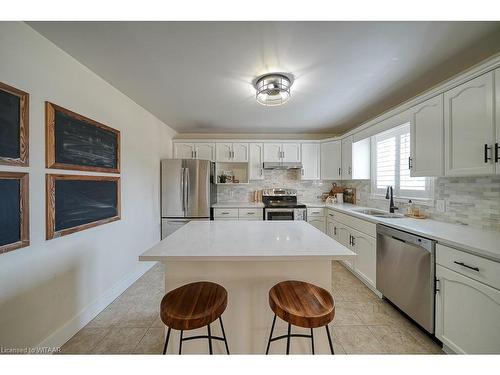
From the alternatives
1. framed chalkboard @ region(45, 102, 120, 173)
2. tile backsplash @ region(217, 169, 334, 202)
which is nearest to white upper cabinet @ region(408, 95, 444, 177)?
tile backsplash @ region(217, 169, 334, 202)

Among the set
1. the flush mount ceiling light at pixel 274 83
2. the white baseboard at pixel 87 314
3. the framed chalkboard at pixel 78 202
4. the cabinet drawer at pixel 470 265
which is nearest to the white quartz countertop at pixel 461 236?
the cabinet drawer at pixel 470 265

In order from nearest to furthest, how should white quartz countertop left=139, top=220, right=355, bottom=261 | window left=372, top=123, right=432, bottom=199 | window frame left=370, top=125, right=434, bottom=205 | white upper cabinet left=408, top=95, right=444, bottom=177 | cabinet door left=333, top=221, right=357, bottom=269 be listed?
white quartz countertop left=139, top=220, right=355, bottom=261 < white upper cabinet left=408, top=95, right=444, bottom=177 < window frame left=370, top=125, right=434, bottom=205 < window left=372, top=123, right=432, bottom=199 < cabinet door left=333, top=221, right=357, bottom=269

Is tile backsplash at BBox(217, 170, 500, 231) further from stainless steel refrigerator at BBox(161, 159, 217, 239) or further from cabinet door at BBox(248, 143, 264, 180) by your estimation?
stainless steel refrigerator at BBox(161, 159, 217, 239)

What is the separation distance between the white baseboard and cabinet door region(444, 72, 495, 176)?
346 centimetres

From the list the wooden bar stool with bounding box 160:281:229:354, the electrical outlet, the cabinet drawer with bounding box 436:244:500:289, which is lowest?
the wooden bar stool with bounding box 160:281:229:354

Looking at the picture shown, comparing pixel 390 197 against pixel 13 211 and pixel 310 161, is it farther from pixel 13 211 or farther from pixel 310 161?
pixel 13 211

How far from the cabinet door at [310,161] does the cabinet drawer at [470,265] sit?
8.42 ft

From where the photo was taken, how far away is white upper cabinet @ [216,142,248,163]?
12.7ft

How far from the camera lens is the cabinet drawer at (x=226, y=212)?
11.7 feet

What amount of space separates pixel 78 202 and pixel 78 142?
0.53 m

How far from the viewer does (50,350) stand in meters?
1.44

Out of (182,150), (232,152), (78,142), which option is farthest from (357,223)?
(182,150)

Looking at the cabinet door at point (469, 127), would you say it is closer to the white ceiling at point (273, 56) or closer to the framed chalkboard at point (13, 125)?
the white ceiling at point (273, 56)
